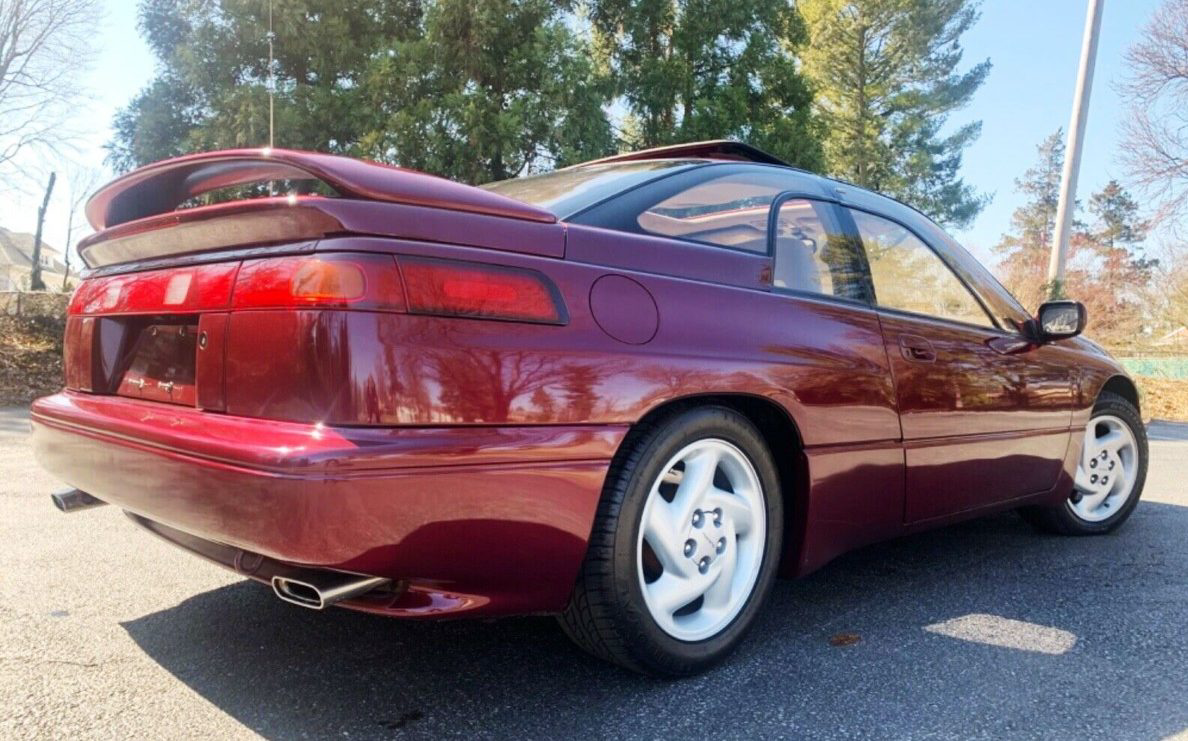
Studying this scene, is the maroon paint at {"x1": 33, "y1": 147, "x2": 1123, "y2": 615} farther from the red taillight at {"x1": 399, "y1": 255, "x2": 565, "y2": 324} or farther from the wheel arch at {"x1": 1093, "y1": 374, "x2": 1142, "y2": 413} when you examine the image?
the wheel arch at {"x1": 1093, "y1": 374, "x2": 1142, "y2": 413}

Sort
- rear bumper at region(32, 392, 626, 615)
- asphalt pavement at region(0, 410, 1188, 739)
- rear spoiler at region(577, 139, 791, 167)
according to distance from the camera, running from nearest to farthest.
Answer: rear bumper at region(32, 392, 626, 615)
asphalt pavement at region(0, 410, 1188, 739)
rear spoiler at region(577, 139, 791, 167)

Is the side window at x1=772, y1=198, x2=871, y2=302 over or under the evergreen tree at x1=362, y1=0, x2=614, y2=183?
under

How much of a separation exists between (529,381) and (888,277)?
165cm

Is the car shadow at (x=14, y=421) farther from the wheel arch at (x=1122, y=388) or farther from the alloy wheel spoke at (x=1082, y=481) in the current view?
the wheel arch at (x=1122, y=388)

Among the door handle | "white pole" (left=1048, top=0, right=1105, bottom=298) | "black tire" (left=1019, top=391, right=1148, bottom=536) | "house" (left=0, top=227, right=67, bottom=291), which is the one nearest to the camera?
the door handle

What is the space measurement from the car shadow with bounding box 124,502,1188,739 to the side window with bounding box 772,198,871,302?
1.08m

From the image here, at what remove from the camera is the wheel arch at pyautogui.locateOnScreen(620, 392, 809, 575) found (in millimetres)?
2248

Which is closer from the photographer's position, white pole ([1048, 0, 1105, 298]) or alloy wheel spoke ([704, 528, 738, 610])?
alloy wheel spoke ([704, 528, 738, 610])

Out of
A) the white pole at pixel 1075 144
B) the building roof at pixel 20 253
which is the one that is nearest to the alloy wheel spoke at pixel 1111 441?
the white pole at pixel 1075 144

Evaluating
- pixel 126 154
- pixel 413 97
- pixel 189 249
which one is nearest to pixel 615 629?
pixel 189 249

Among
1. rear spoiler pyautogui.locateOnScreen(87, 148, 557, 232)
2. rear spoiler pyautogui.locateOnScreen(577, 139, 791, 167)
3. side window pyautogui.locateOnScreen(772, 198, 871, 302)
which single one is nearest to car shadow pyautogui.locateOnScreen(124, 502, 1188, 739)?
side window pyautogui.locateOnScreen(772, 198, 871, 302)

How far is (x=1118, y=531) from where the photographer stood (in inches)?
153

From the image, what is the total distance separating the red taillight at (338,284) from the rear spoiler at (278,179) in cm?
16

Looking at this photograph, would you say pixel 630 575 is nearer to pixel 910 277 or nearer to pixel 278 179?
pixel 278 179
